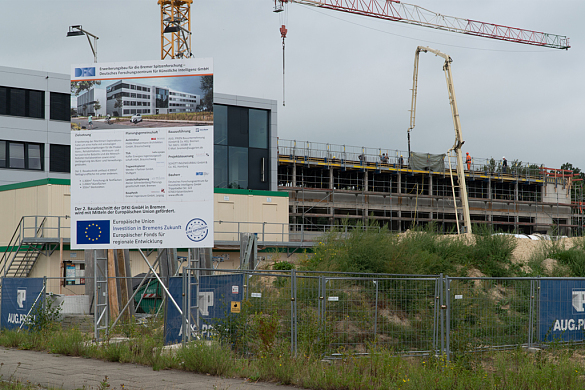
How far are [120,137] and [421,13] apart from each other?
248 ft

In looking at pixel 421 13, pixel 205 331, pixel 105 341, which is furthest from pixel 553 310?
pixel 421 13

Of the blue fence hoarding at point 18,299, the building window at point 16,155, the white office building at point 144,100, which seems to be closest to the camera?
the white office building at point 144,100

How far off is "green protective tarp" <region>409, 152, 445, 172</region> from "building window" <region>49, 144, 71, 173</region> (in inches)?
1438

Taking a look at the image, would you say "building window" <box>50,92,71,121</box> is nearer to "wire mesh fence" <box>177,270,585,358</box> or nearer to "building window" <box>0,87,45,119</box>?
"building window" <box>0,87,45,119</box>

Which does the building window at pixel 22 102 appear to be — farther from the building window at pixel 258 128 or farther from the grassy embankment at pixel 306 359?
the grassy embankment at pixel 306 359

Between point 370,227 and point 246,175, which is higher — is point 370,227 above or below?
below

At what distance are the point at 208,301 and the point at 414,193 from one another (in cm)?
5508

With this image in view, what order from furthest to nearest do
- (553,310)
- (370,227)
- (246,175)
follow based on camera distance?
(246,175) < (370,227) < (553,310)

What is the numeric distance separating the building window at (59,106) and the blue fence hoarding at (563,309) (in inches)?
1331

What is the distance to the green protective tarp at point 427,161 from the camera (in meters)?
62.5

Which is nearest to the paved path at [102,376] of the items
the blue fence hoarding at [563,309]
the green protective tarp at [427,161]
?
the blue fence hoarding at [563,309]

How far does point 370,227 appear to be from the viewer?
814 inches

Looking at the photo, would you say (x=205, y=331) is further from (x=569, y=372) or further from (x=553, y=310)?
(x=553, y=310)

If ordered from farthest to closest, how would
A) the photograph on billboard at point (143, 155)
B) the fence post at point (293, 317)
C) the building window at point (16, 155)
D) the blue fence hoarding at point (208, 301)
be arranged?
the building window at point (16, 155), the photograph on billboard at point (143, 155), the blue fence hoarding at point (208, 301), the fence post at point (293, 317)
